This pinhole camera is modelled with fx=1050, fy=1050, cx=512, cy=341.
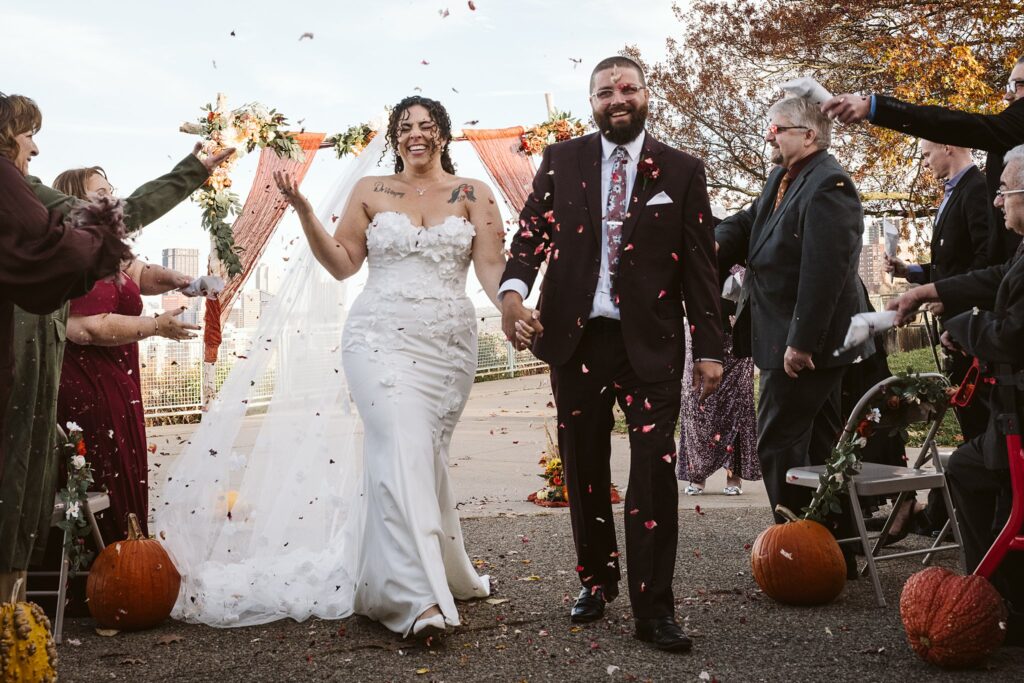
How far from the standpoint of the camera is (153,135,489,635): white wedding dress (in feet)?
14.5

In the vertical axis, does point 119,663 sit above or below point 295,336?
below

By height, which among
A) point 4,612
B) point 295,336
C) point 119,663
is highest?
point 295,336

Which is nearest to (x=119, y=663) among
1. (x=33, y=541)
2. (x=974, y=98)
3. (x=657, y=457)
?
(x=33, y=541)

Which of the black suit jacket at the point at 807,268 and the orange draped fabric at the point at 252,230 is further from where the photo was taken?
the orange draped fabric at the point at 252,230

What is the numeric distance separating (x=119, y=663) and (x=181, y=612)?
65 centimetres

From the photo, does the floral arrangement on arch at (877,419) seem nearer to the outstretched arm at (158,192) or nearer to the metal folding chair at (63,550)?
the outstretched arm at (158,192)

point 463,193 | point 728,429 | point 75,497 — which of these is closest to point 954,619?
point 463,193

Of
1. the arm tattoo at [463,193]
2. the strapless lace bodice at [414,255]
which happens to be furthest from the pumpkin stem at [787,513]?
the arm tattoo at [463,193]

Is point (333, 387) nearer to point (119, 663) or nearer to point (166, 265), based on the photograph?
point (166, 265)

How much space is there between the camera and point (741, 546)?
5.93m

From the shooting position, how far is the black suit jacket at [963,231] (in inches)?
213

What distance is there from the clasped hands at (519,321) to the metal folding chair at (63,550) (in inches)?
77.3

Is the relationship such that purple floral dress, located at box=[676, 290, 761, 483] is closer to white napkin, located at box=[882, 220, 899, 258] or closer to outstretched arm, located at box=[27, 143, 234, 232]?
white napkin, located at box=[882, 220, 899, 258]

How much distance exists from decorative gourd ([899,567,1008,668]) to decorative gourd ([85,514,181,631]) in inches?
119
